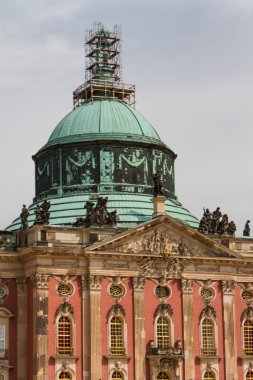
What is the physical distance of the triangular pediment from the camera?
7319cm

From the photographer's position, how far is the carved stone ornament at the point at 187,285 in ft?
246

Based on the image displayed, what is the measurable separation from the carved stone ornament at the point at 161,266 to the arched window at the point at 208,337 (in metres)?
4.23

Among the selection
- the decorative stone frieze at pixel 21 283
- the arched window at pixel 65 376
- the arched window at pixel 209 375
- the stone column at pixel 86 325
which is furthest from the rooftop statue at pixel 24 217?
the arched window at pixel 209 375

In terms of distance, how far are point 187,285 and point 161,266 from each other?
243 cm

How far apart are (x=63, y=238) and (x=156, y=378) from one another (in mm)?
11590

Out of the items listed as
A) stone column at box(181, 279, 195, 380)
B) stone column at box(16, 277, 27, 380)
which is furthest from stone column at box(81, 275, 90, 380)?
stone column at box(181, 279, 195, 380)

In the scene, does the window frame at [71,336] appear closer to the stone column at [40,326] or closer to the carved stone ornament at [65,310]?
the carved stone ornament at [65,310]

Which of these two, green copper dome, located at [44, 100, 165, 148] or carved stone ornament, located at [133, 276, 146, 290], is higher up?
green copper dome, located at [44, 100, 165, 148]

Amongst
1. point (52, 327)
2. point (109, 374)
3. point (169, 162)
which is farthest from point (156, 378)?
point (169, 162)

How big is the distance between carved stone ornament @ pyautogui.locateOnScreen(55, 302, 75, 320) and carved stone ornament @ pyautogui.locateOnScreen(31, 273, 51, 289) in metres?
1.71

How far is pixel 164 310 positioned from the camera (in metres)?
73.9

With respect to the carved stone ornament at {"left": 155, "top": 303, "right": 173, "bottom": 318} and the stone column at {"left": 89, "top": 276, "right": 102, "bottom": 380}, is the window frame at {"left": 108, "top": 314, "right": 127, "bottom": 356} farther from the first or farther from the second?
the carved stone ornament at {"left": 155, "top": 303, "right": 173, "bottom": 318}

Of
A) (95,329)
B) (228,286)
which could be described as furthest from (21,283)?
(228,286)

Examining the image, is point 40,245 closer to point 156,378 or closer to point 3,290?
point 3,290
